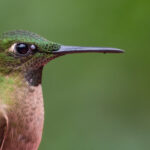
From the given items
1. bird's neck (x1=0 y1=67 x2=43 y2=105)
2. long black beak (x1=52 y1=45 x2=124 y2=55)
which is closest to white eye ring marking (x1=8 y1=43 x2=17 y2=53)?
bird's neck (x1=0 y1=67 x2=43 y2=105)

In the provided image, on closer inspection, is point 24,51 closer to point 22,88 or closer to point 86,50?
point 22,88

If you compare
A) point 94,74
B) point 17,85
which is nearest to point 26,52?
point 17,85

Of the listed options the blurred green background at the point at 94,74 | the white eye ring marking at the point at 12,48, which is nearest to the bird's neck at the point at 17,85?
the white eye ring marking at the point at 12,48

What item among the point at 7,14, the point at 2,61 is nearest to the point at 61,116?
the point at 7,14

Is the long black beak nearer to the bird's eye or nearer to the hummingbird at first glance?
the hummingbird

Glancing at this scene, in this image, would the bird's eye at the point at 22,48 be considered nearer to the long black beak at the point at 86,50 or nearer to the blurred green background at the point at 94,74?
the long black beak at the point at 86,50

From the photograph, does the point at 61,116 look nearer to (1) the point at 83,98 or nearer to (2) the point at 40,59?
(1) the point at 83,98

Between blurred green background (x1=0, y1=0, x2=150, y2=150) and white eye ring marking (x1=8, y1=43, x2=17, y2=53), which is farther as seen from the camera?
blurred green background (x1=0, y1=0, x2=150, y2=150)
